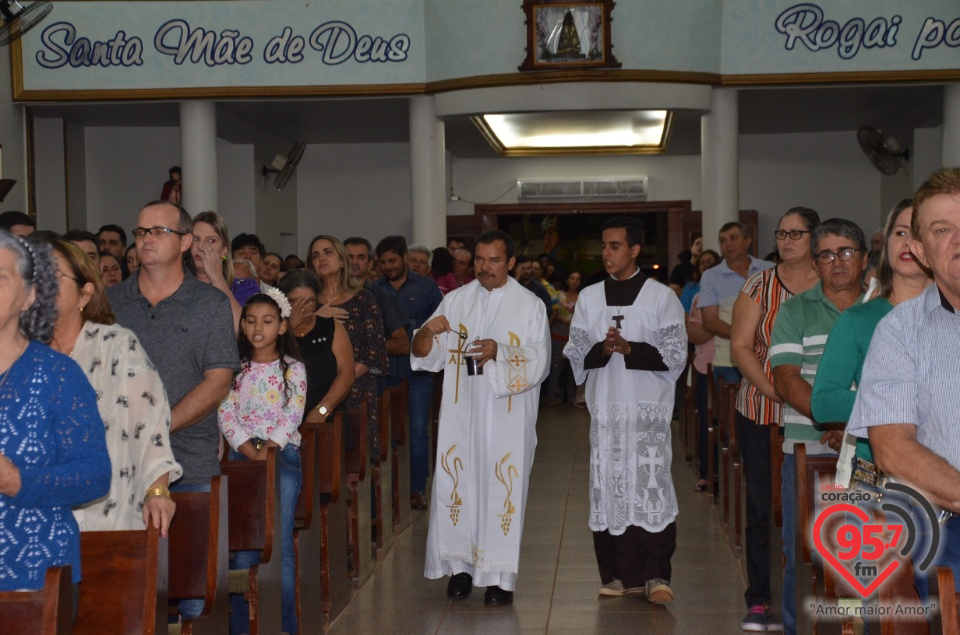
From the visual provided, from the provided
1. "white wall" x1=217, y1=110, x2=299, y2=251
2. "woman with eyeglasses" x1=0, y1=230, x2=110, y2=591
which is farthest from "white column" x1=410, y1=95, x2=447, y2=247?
"woman with eyeglasses" x1=0, y1=230, x2=110, y2=591

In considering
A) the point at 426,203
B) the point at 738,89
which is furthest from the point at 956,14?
the point at 426,203

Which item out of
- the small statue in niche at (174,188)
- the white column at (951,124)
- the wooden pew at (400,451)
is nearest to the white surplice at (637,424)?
the wooden pew at (400,451)

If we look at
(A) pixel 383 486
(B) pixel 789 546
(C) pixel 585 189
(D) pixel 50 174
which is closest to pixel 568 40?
(C) pixel 585 189

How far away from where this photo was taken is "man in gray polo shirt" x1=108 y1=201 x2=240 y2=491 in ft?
13.5

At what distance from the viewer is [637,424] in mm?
5867

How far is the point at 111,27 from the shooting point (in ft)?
42.6

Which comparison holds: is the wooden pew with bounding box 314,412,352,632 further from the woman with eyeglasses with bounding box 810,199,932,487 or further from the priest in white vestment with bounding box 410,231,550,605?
the woman with eyeglasses with bounding box 810,199,932,487

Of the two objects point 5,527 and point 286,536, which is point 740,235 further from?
point 5,527

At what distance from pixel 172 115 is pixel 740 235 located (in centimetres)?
899

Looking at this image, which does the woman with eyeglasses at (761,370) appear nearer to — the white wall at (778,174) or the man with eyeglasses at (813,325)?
the man with eyeglasses at (813,325)

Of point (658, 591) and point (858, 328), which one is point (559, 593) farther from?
point (858, 328)

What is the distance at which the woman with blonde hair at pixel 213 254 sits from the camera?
17.3 ft

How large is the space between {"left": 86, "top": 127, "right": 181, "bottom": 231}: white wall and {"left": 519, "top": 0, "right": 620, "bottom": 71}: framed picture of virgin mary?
6318 millimetres

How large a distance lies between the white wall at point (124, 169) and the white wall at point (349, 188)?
2.22 metres
